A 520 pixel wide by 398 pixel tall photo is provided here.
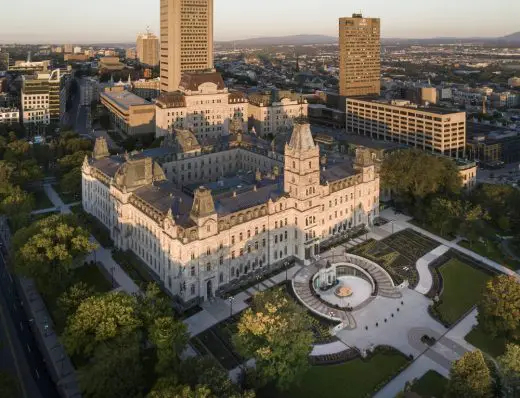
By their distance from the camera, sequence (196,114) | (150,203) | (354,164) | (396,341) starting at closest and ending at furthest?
(396,341) < (150,203) < (354,164) < (196,114)

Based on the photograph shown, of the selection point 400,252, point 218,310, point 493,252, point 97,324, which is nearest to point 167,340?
point 97,324

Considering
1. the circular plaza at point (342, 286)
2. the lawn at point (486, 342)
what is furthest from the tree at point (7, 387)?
the lawn at point (486, 342)

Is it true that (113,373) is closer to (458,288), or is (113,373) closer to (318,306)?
(318,306)

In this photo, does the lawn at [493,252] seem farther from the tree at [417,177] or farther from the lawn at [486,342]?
the lawn at [486,342]

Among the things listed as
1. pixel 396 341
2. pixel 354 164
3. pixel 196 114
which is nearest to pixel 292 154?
pixel 354 164

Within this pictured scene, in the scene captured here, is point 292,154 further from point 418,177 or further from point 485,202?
point 485,202

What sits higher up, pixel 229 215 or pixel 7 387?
pixel 229 215
